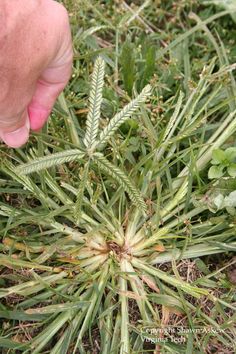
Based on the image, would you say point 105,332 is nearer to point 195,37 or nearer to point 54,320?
point 54,320

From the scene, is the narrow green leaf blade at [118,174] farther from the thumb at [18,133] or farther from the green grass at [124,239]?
the thumb at [18,133]

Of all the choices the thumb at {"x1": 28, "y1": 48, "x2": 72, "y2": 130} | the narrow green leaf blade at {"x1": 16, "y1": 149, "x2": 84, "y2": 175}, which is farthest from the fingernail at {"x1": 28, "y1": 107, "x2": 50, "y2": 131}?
the narrow green leaf blade at {"x1": 16, "y1": 149, "x2": 84, "y2": 175}

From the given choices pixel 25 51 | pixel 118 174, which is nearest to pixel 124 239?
pixel 118 174

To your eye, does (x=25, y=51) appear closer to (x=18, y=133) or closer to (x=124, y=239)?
(x=18, y=133)

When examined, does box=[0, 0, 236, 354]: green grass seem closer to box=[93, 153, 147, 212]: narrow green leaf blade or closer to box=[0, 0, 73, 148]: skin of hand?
box=[93, 153, 147, 212]: narrow green leaf blade

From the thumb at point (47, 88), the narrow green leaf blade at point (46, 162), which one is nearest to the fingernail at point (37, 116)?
the thumb at point (47, 88)

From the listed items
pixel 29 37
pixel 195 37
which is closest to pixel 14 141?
pixel 29 37

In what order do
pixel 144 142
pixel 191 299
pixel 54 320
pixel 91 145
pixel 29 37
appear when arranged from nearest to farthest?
pixel 29 37 < pixel 91 145 < pixel 54 320 < pixel 191 299 < pixel 144 142
